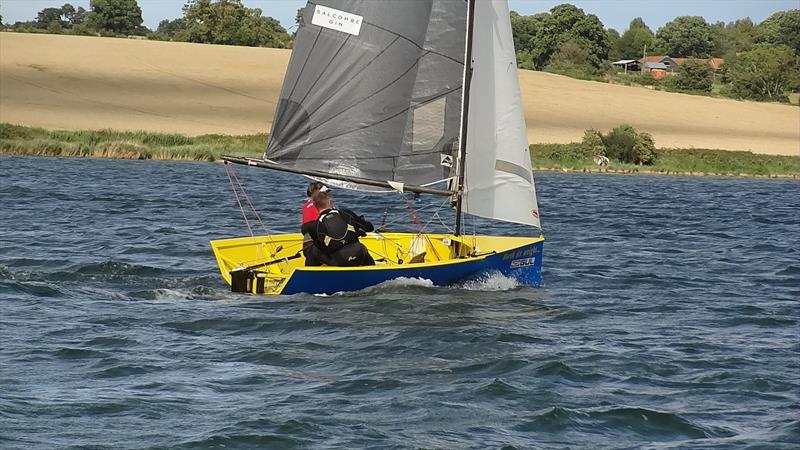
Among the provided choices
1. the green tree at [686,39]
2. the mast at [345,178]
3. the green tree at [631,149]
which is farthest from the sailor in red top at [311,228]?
the green tree at [686,39]

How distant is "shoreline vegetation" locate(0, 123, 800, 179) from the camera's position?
41.8 meters

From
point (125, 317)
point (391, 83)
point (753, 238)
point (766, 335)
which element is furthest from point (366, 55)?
point (753, 238)

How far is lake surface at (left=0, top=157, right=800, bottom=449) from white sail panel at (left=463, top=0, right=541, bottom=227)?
1002mm

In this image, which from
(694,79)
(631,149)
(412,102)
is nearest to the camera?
(412,102)

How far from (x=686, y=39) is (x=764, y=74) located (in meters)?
58.9

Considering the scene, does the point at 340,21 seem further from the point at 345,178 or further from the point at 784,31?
the point at 784,31

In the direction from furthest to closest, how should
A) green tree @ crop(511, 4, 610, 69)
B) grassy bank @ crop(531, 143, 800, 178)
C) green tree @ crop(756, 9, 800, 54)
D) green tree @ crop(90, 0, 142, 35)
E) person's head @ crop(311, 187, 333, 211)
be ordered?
1. green tree @ crop(756, 9, 800, 54)
2. green tree @ crop(90, 0, 142, 35)
3. green tree @ crop(511, 4, 610, 69)
4. grassy bank @ crop(531, 143, 800, 178)
5. person's head @ crop(311, 187, 333, 211)

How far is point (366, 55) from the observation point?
50.2ft

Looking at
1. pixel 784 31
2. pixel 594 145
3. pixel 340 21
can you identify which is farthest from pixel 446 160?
pixel 784 31

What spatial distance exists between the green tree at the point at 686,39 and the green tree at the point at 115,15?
210 ft

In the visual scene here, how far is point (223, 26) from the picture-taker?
95000 mm

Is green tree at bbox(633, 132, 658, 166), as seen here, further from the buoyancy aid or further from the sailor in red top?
the buoyancy aid

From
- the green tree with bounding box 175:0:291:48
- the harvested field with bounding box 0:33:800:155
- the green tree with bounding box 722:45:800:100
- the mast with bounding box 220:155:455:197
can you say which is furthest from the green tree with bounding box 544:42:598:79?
the mast with bounding box 220:155:455:197

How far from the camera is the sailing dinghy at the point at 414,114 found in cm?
1508
